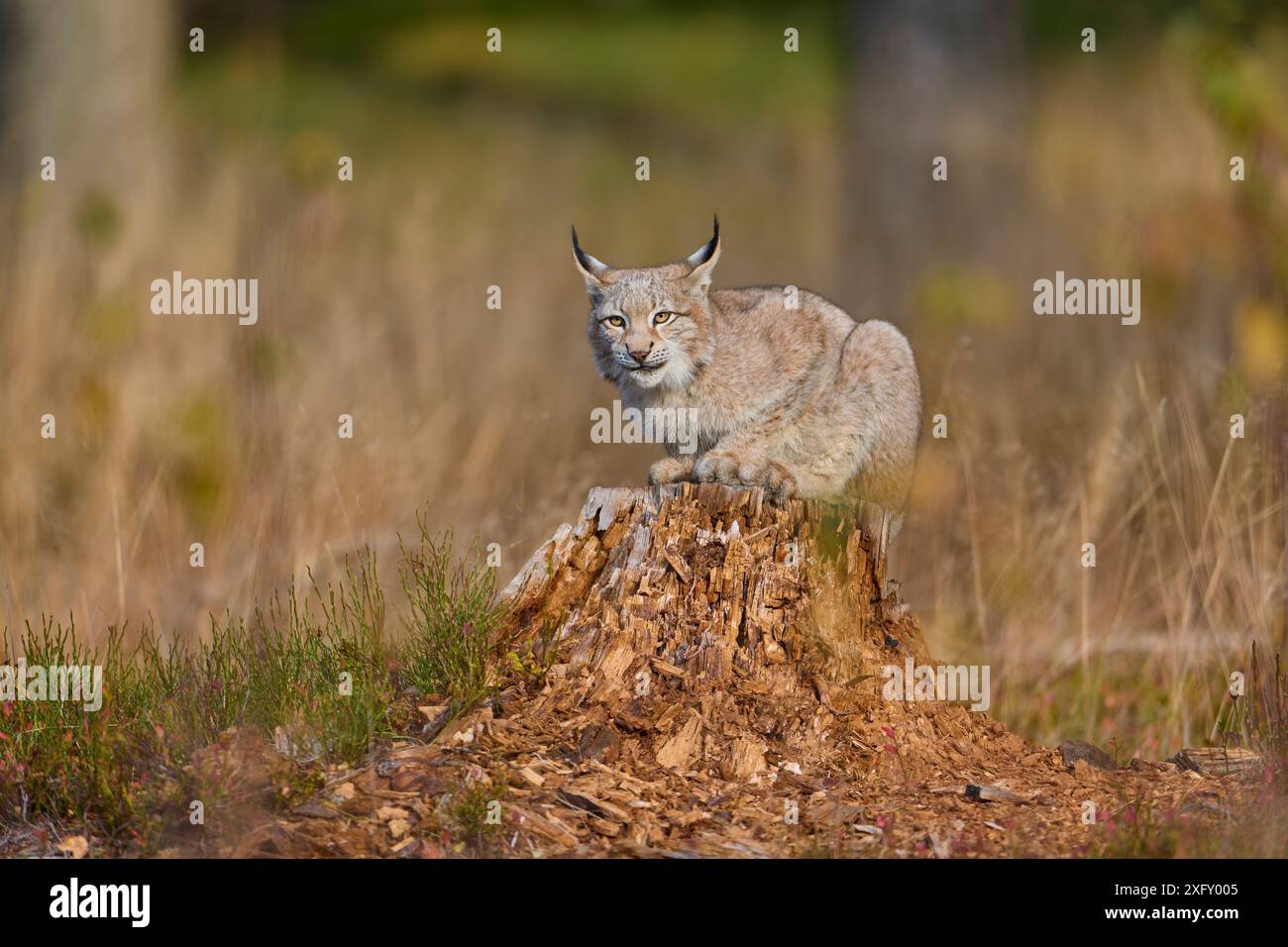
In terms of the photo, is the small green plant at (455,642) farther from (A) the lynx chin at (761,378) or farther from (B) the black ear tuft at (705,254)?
(B) the black ear tuft at (705,254)

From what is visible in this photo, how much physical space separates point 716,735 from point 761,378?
72.4 inches

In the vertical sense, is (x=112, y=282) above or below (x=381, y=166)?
below

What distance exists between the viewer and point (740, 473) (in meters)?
6.10

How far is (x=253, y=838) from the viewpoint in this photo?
4.52 meters

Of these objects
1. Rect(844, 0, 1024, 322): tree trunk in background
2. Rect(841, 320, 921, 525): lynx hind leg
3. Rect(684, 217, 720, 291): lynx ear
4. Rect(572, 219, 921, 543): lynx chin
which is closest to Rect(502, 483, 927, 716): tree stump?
Rect(572, 219, 921, 543): lynx chin

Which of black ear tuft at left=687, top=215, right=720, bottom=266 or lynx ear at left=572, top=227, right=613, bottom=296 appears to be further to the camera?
lynx ear at left=572, top=227, right=613, bottom=296

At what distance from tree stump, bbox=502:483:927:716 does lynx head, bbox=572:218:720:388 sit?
2.45ft

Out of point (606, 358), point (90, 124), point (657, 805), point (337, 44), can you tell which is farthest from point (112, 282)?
point (337, 44)

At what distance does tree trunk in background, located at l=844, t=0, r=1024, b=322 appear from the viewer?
12.5m

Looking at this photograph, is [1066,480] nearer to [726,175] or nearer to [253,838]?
[253,838]

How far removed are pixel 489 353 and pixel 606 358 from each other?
5483 millimetres

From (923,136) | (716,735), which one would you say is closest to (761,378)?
(716,735)

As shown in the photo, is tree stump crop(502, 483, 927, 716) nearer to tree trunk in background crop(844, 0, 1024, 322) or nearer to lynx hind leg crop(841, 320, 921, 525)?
lynx hind leg crop(841, 320, 921, 525)

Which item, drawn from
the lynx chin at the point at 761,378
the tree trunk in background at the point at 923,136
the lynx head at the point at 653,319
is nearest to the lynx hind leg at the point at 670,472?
the lynx chin at the point at 761,378
